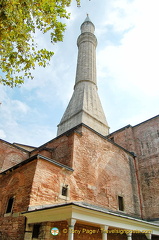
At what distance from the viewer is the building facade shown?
591cm

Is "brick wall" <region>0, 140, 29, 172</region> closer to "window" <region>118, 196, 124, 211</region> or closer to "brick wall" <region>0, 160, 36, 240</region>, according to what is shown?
"brick wall" <region>0, 160, 36, 240</region>

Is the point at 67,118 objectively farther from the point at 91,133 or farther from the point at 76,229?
the point at 76,229

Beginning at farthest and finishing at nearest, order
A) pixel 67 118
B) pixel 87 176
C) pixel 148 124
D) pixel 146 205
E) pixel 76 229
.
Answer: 1. pixel 67 118
2. pixel 148 124
3. pixel 146 205
4. pixel 87 176
5. pixel 76 229

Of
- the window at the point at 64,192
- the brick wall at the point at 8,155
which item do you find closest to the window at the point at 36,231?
the window at the point at 64,192

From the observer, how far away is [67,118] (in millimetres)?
19344

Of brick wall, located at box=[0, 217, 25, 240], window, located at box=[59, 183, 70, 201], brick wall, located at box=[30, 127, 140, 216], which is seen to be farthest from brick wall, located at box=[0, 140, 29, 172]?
window, located at box=[59, 183, 70, 201]

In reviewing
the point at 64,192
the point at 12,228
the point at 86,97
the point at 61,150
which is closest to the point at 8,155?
the point at 61,150

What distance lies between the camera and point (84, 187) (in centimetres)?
860

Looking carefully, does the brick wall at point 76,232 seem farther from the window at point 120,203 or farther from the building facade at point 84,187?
the window at point 120,203

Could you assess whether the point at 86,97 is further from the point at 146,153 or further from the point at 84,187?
the point at 84,187

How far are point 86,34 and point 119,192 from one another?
2215 centimetres

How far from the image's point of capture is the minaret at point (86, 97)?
18438mm

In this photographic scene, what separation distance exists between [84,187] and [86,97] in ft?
41.7

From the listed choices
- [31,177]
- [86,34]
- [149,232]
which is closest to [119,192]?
[149,232]
